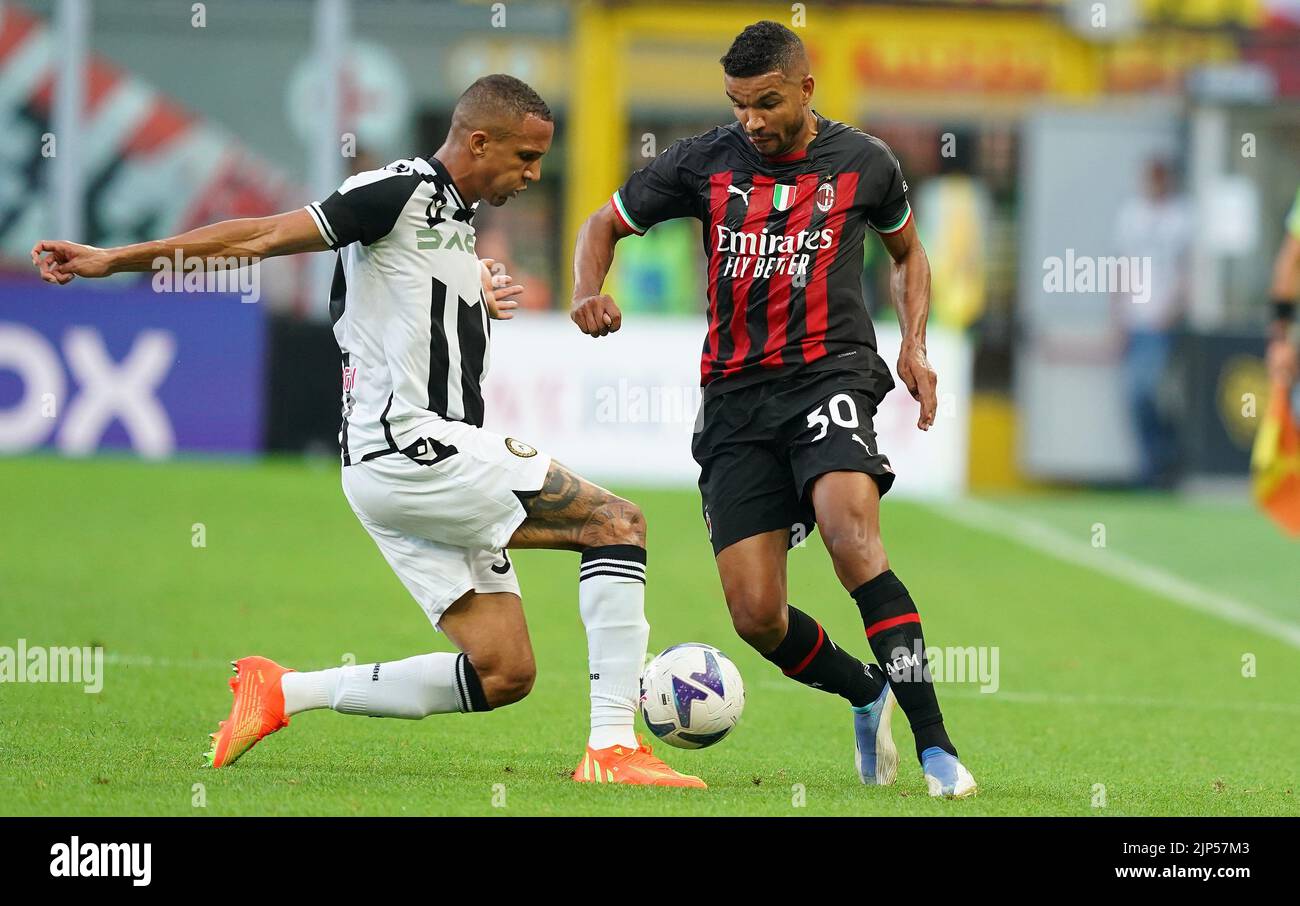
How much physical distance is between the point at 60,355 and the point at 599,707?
35.4ft

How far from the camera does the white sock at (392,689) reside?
6246mm

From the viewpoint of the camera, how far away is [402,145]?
2212 cm

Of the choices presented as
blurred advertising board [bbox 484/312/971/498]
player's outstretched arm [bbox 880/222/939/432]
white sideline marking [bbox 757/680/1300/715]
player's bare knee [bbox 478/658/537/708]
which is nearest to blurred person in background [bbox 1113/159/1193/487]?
blurred advertising board [bbox 484/312/971/498]

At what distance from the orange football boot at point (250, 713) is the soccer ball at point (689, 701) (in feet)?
3.61

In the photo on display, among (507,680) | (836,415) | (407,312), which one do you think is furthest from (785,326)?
(507,680)

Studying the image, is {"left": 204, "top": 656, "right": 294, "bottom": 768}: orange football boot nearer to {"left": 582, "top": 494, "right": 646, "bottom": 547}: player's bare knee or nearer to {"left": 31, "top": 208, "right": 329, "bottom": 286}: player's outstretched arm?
{"left": 582, "top": 494, "right": 646, "bottom": 547}: player's bare knee

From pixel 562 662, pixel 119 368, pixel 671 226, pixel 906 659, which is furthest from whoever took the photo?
pixel 671 226

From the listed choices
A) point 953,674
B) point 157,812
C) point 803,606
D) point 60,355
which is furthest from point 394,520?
point 60,355

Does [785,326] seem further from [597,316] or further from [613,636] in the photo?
[613,636]

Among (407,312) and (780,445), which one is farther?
(780,445)

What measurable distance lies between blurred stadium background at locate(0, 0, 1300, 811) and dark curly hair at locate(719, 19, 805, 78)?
597 centimetres

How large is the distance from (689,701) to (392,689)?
2.91ft

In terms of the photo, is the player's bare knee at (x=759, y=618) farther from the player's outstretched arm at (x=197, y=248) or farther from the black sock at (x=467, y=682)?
the player's outstretched arm at (x=197, y=248)

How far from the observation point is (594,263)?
6.59m
